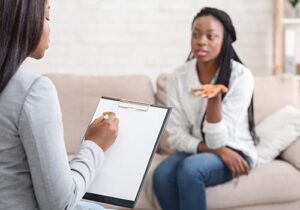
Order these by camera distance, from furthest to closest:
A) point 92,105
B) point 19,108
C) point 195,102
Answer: point 92,105 → point 195,102 → point 19,108

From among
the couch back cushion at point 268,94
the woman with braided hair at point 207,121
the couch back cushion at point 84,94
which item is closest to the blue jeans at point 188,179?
A: the woman with braided hair at point 207,121

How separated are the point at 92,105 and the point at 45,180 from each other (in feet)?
5.21

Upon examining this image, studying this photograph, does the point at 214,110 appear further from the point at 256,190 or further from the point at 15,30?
the point at 15,30

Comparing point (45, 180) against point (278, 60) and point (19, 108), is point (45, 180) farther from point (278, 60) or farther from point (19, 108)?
point (278, 60)

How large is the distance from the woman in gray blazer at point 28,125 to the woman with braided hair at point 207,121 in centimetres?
100

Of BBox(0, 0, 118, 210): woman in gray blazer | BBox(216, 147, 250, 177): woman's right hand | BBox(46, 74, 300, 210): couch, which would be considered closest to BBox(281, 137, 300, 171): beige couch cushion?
BBox(46, 74, 300, 210): couch

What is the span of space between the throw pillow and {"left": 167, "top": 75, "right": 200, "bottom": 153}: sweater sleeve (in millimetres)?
326

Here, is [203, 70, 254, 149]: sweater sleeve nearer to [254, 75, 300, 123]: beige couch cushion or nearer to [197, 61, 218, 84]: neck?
[197, 61, 218, 84]: neck

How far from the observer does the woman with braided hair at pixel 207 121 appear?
2096 millimetres

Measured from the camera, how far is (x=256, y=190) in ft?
7.00

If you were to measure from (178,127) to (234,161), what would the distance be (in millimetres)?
303

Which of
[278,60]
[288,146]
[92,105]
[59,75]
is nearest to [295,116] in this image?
[288,146]

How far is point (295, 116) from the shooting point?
2.46m

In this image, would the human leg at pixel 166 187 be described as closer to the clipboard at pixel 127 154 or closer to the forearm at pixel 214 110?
the forearm at pixel 214 110
